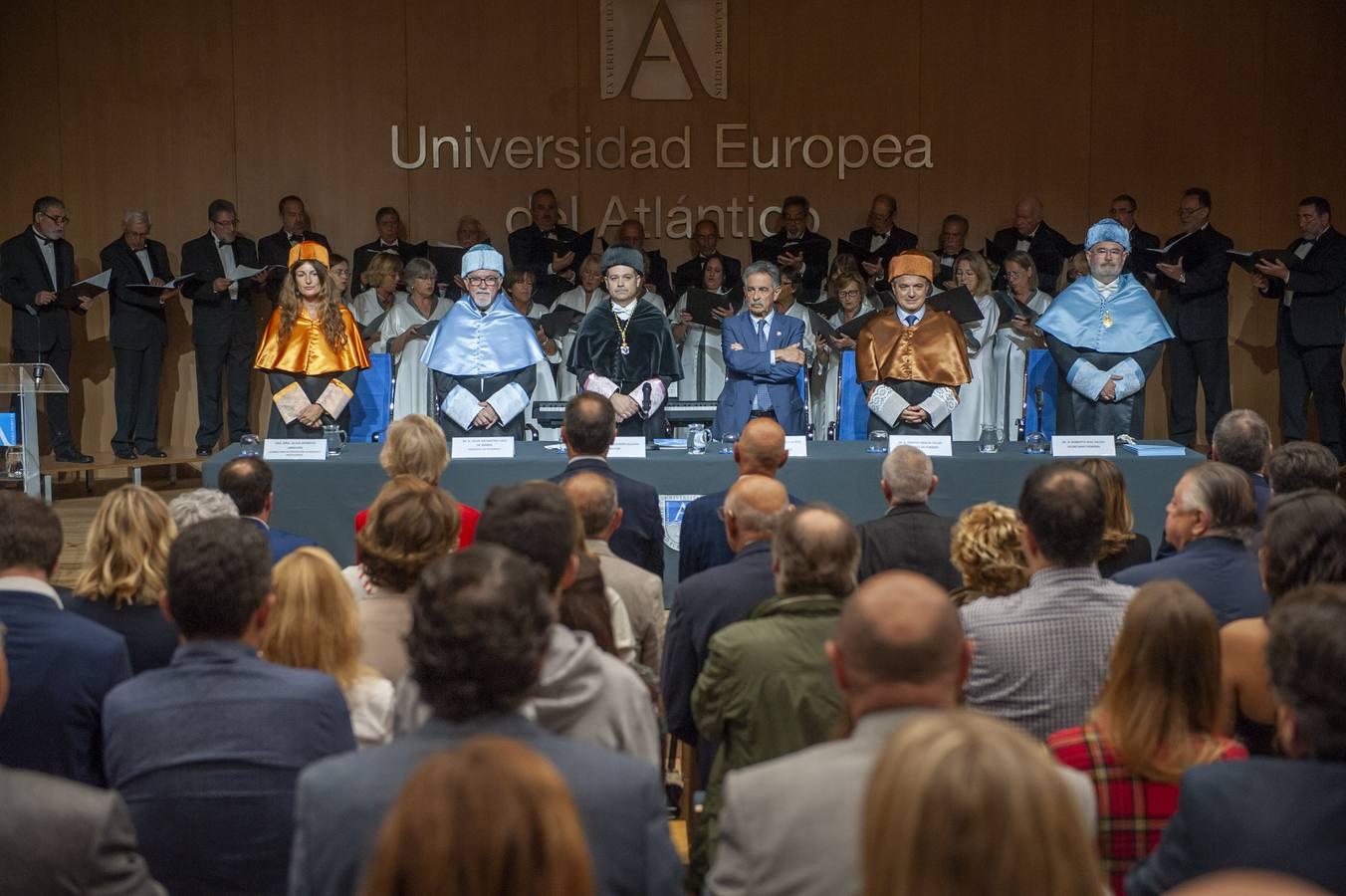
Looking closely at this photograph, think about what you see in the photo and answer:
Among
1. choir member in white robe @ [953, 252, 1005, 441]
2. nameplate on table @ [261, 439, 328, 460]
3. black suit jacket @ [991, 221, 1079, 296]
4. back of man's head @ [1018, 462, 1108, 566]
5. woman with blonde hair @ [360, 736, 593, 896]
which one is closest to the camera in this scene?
woman with blonde hair @ [360, 736, 593, 896]

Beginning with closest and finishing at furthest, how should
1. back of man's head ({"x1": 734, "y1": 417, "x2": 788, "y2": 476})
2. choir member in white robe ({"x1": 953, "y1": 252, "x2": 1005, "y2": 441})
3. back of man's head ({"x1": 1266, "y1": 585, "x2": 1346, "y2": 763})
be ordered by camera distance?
back of man's head ({"x1": 1266, "y1": 585, "x2": 1346, "y2": 763}) < back of man's head ({"x1": 734, "y1": 417, "x2": 788, "y2": 476}) < choir member in white robe ({"x1": 953, "y1": 252, "x2": 1005, "y2": 441})

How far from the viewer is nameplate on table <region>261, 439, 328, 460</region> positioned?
5.83 meters

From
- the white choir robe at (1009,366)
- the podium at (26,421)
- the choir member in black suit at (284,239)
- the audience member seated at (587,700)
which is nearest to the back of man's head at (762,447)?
the audience member seated at (587,700)

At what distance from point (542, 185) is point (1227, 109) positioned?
4.95 meters

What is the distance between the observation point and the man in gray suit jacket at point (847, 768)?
1.61 metres

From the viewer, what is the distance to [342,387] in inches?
253

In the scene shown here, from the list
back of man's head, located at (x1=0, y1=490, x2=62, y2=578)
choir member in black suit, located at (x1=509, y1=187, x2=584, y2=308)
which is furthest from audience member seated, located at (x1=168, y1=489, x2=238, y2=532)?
choir member in black suit, located at (x1=509, y1=187, x2=584, y2=308)

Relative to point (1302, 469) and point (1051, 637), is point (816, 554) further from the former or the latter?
point (1302, 469)

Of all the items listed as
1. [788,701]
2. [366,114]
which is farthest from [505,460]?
[366,114]

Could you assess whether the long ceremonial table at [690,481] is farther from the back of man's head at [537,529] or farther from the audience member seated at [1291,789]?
the audience member seated at [1291,789]

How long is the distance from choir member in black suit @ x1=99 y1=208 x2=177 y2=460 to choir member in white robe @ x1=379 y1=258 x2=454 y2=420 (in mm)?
1612

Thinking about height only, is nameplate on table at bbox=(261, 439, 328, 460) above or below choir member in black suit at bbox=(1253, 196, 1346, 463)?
below

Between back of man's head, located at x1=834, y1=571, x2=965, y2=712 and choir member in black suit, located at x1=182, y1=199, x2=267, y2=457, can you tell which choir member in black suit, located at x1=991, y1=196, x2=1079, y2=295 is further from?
back of man's head, located at x1=834, y1=571, x2=965, y2=712

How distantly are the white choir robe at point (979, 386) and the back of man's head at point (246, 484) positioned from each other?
18.2 feet
